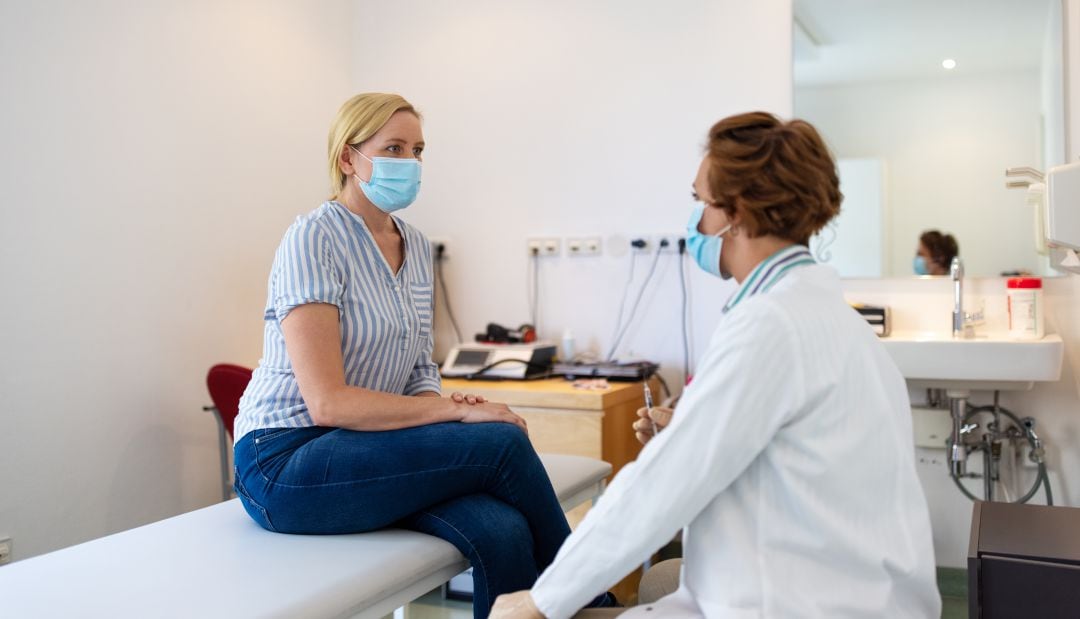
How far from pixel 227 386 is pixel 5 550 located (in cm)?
72

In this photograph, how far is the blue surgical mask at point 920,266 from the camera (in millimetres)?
3006

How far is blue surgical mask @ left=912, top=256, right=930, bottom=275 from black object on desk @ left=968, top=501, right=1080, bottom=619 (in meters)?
1.55

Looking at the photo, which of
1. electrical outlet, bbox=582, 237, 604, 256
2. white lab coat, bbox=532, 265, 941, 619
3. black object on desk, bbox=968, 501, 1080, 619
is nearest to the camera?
white lab coat, bbox=532, 265, 941, 619

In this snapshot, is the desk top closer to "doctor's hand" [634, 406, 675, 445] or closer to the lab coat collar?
"doctor's hand" [634, 406, 675, 445]

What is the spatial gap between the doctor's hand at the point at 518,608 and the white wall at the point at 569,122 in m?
2.29

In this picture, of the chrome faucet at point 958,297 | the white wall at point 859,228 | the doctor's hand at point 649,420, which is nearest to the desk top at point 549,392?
the white wall at point 859,228

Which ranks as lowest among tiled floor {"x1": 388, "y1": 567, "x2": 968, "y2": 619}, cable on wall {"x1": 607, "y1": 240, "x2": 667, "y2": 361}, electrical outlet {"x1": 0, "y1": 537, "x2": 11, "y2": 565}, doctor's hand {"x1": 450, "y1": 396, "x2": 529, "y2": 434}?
tiled floor {"x1": 388, "y1": 567, "x2": 968, "y2": 619}

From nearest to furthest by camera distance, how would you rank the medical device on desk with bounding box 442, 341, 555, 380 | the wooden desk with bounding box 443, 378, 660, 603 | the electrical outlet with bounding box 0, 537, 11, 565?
the electrical outlet with bounding box 0, 537, 11, 565 < the wooden desk with bounding box 443, 378, 660, 603 < the medical device on desk with bounding box 442, 341, 555, 380

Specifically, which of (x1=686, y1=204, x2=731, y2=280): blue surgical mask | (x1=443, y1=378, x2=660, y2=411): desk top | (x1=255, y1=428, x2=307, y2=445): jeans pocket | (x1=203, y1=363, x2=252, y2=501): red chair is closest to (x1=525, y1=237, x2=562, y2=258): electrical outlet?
(x1=443, y1=378, x2=660, y2=411): desk top

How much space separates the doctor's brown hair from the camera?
112 centimetres

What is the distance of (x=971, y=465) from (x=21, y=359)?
290cm

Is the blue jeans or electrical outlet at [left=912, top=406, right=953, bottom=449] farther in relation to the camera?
electrical outlet at [left=912, top=406, right=953, bottom=449]

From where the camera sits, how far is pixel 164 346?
3.00 metres

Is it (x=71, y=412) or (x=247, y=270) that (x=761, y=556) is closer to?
(x=71, y=412)
